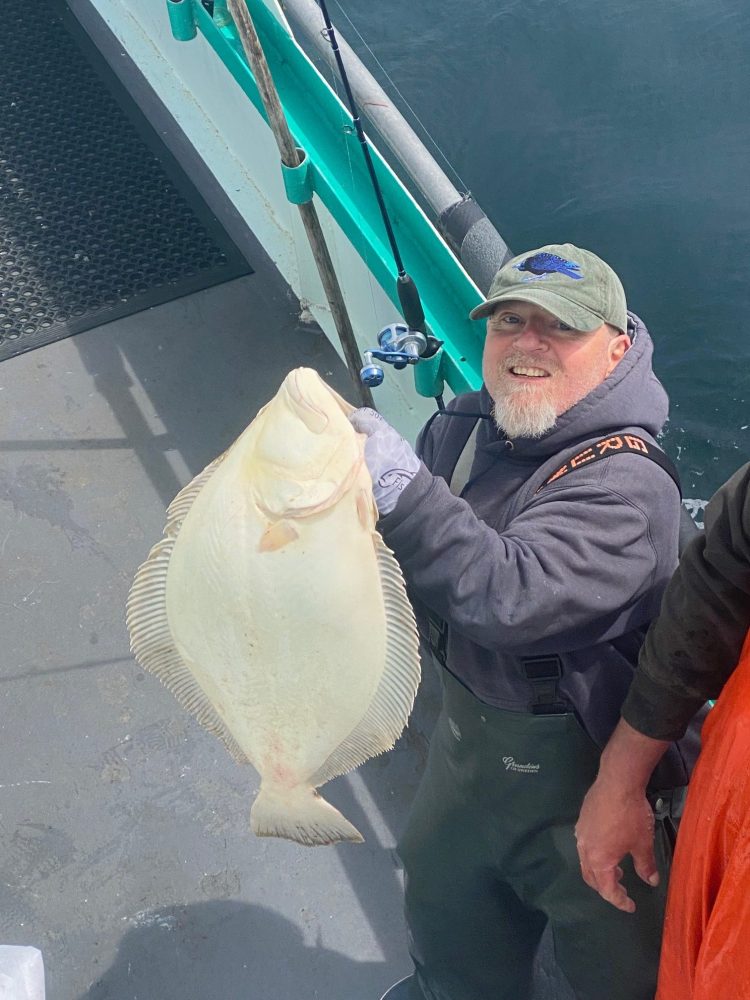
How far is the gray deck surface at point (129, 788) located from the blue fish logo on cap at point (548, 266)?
155cm

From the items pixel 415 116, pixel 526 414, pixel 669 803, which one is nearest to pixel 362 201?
pixel 526 414

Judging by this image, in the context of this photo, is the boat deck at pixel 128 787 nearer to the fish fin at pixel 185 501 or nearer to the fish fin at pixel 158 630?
the fish fin at pixel 158 630

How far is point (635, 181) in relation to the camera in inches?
184

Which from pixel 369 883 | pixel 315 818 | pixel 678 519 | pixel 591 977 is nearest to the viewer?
pixel 315 818

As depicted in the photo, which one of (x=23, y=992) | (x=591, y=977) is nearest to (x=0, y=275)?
(x=23, y=992)

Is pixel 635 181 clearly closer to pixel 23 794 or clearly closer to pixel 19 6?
pixel 19 6

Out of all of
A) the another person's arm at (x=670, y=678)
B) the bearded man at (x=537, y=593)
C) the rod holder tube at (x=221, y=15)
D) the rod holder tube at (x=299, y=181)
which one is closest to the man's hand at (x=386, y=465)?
the bearded man at (x=537, y=593)

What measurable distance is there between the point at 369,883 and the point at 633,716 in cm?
130

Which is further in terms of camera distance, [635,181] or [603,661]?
[635,181]

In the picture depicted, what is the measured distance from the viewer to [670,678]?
1486mm

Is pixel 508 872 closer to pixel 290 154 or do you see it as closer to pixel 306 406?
pixel 306 406

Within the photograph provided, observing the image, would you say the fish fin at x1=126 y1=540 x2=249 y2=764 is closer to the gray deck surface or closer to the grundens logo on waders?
the grundens logo on waders

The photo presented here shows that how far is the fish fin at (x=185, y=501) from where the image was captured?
1.50 metres

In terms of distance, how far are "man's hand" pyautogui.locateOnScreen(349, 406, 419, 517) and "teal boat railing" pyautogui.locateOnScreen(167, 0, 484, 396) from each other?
902 millimetres
